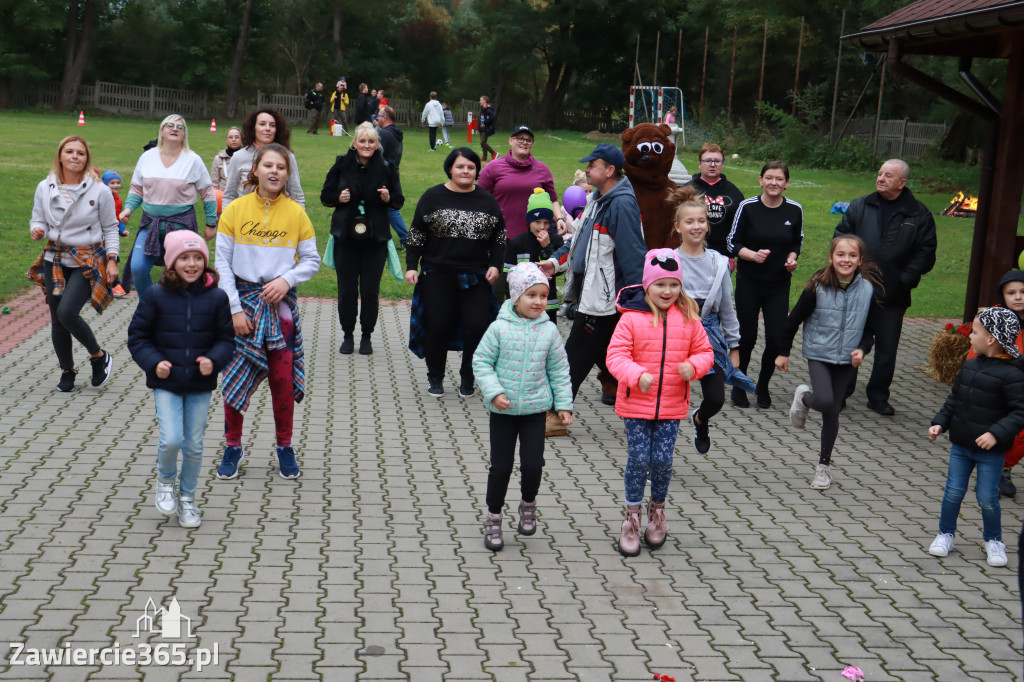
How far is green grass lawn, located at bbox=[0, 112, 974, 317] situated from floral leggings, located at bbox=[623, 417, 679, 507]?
333 inches

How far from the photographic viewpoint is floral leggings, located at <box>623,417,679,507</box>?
19.0 feet

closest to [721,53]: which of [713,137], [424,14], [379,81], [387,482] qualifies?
[713,137]

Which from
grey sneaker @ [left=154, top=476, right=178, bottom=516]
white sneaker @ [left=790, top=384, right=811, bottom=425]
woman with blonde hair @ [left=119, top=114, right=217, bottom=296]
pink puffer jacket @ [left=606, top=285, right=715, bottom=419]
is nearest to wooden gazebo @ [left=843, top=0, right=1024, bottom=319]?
white sneaker @ [left=790, top=384, right=811, bottom=425]

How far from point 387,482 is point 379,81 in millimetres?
55339

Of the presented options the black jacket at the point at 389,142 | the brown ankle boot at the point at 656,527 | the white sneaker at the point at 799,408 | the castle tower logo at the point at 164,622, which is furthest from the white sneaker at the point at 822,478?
the black jacket at the point at 389,142

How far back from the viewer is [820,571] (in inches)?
225

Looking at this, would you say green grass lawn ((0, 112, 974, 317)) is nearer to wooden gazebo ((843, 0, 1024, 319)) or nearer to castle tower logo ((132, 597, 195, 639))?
wooden gazebo ((843, 0, 1024, 319))

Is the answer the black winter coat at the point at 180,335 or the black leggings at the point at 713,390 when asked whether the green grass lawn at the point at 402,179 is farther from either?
the black winter coat at the point at 180,335

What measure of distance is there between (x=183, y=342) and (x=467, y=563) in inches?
73.8

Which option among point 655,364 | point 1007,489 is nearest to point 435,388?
point 655,364

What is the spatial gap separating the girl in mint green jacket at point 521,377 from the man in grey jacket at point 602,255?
1.76 metres

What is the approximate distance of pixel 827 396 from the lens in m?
7.10

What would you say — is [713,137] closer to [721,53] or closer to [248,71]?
[721,53]

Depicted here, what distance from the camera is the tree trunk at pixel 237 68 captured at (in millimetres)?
53781
